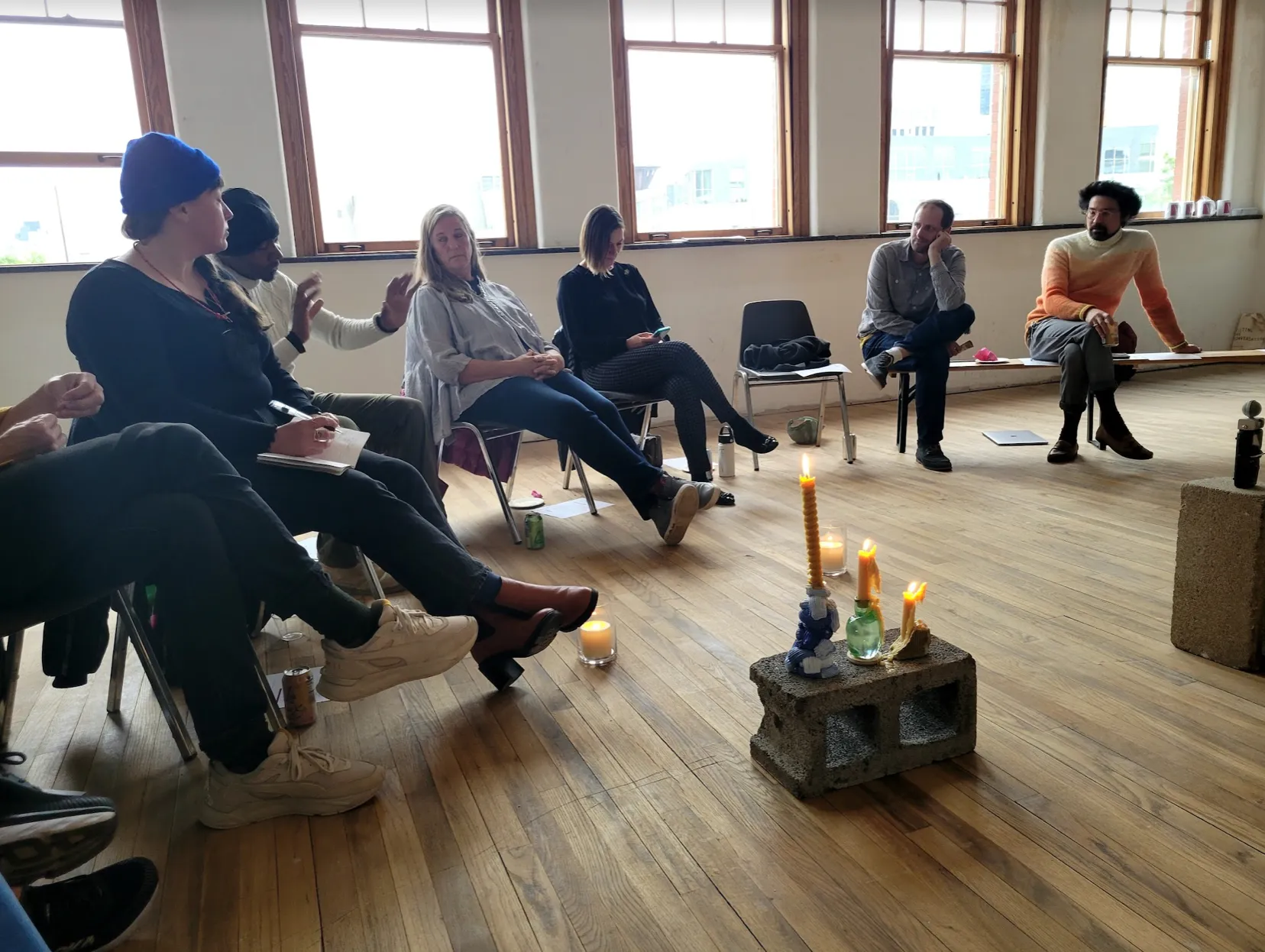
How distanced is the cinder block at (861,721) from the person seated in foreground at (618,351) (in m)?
2.12

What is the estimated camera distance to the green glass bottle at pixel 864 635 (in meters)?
1.60

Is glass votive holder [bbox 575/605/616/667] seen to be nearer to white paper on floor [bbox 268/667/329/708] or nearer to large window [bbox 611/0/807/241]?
white paper on floor [bbox 268/667/329/708]

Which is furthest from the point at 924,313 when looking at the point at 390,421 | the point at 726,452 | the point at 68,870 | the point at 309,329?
the point at 68,870

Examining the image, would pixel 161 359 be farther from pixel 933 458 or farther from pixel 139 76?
pixel 139 76

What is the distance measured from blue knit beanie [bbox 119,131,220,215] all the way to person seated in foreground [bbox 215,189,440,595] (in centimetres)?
52

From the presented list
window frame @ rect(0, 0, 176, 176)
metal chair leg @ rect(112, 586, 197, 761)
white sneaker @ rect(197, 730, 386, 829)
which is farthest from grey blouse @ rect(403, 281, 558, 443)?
window frame @ rect(0, 0, 176, 176)

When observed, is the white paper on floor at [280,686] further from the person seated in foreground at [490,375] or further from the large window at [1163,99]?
the large window at [1163,99]

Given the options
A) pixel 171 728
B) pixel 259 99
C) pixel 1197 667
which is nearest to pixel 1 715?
pixel 171 728

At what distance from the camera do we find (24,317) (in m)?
4.25

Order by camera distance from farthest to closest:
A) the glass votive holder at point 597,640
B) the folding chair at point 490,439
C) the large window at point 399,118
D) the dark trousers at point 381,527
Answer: the large window at point 399,118
the folding chair at point 490,439
the glass votive holder at point 597,640
the dark trousers at point 381,527

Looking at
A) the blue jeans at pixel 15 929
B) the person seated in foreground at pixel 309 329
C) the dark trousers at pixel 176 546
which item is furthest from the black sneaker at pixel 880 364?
the blue jeans at pixel 15 929

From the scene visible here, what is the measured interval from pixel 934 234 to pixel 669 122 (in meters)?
1.98

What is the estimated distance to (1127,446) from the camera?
394 cm

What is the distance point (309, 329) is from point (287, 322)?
0.18 metres
